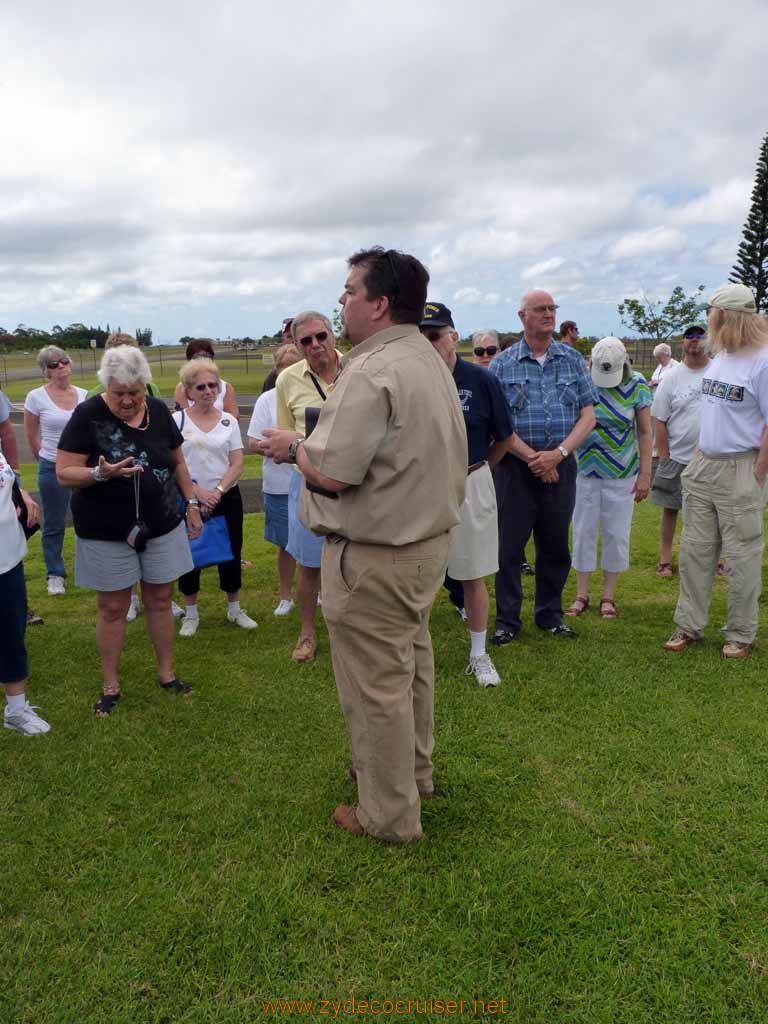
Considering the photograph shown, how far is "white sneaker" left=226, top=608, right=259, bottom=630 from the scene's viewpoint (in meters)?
5.54

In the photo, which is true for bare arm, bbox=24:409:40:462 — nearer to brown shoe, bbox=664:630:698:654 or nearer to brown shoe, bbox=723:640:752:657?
brown shoe, bbox=664:630:698:654

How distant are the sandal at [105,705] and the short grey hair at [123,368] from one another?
1.77m

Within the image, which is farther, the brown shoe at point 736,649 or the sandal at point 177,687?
the brown shoe at point 736,649

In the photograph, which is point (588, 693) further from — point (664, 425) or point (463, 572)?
point (664, 425)

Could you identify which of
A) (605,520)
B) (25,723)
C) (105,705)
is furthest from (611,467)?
(25,723)

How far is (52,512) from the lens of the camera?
6320mm

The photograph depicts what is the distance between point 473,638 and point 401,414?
7.80 feet

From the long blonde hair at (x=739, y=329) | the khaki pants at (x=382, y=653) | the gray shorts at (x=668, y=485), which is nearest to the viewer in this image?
the khaki pants at (x=382, y=653)

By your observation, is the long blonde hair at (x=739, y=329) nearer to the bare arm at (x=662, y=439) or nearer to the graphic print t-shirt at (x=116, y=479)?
the bare arm at (x=662, y=439)

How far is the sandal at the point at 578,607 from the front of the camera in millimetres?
5680

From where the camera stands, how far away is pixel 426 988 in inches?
90.5

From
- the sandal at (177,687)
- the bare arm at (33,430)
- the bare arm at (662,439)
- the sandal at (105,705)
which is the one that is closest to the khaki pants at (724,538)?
the bare arm at (662,439)

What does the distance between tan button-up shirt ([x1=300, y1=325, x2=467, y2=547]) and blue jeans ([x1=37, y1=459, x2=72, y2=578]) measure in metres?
4.38

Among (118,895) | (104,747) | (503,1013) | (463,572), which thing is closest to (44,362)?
(104,747)
